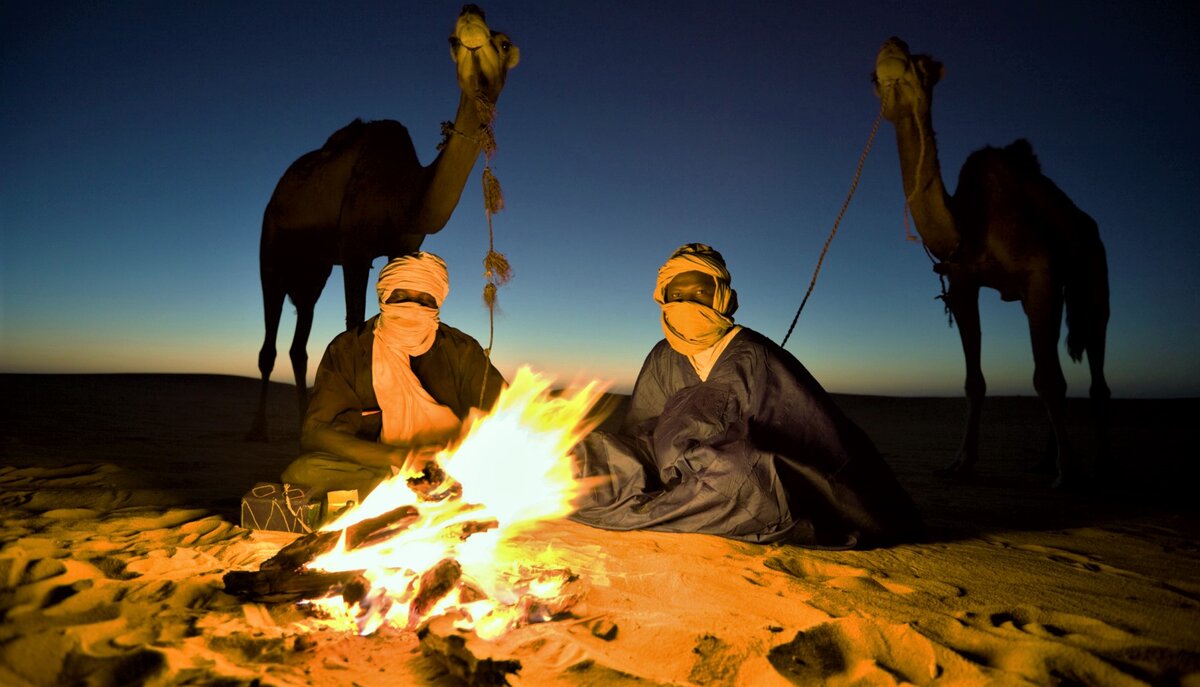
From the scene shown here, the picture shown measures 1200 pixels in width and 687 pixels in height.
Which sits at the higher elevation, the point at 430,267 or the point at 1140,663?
the point at 430,267

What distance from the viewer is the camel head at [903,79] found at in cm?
469

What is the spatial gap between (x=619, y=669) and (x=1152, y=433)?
15.5 m

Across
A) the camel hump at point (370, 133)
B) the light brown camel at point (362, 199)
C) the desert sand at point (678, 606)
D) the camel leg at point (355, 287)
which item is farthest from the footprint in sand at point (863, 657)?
the camel hump at point (370, 133)

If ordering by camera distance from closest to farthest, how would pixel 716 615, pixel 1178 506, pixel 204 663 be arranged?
1. pixel 204 663
2. pixel 716 615
3. pixel 1178 506

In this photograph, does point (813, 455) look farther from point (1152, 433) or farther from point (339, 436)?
point (1152, 433)

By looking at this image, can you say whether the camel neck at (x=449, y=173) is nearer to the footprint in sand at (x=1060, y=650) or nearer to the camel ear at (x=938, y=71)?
the camel ear at (x=938, y=71)

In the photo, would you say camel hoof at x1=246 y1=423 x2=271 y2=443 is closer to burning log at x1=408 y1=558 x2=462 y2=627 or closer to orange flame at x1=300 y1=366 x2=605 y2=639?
orange flame at x1=300 y1=366 x2=605 y2=639

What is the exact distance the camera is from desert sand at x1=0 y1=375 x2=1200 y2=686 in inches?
66.2

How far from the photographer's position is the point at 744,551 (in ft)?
9.78

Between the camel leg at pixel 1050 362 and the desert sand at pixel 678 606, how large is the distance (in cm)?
81

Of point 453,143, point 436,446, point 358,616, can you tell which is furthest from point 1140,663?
point 453,143

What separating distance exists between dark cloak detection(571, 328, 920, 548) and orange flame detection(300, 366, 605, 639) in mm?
278

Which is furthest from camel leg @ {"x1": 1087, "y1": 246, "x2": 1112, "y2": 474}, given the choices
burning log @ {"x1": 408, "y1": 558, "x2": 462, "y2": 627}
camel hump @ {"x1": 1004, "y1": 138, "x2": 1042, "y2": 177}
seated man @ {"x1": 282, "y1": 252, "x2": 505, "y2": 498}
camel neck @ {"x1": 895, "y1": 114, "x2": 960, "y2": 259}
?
burning log @ {"x1": 408, "y1": 558, "x2": 462, "y2": 627}

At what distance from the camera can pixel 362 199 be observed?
20.3 feet
